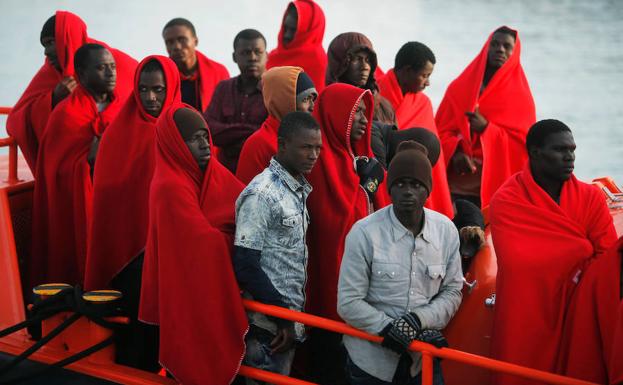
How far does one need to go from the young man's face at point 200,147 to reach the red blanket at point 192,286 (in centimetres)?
4

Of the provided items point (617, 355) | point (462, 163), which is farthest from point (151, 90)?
point (617, 355)

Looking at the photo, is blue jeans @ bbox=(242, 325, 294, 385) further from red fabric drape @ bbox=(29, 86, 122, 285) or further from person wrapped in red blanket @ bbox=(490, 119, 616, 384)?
red fabric drape @ bbox=(29, 86, 122, 285)

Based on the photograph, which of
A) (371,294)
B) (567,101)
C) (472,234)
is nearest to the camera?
(371,294)

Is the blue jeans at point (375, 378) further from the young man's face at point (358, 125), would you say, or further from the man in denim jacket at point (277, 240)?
the young man's face at point (358, 125)

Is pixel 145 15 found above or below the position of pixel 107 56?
above

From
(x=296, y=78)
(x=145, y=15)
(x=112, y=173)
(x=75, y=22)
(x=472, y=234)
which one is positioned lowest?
(x=472, y=234)

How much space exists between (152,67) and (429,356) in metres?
1.82

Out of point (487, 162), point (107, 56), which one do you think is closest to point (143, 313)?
point (107, 56)

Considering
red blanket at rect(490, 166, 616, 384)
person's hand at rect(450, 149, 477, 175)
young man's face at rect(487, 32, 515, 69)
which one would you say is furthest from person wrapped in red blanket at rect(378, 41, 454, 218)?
red blanket at rect(490, 166, 616, 384)

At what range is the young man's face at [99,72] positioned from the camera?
12.4 ft

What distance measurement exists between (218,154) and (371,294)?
1.97 meters

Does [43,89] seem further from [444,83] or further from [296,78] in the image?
[444,83]

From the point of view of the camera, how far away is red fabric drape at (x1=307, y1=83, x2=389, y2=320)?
114 inches

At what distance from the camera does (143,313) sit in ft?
8.99
